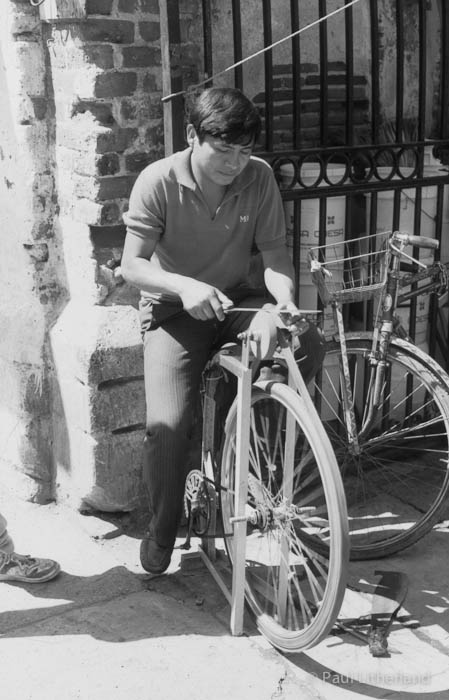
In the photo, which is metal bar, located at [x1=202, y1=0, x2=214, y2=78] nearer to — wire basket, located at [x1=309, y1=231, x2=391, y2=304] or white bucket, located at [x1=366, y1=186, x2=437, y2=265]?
wire basket, located at [x1=309, y1=231, x2=391, y2=304]

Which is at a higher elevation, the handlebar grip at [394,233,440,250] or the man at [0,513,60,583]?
the handlebar grip at [394,233,440,250]

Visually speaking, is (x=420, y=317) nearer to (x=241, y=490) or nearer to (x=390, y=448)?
(x=390, y=448)

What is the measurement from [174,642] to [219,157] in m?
1.69

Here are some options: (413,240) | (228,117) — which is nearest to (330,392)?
(413,240)

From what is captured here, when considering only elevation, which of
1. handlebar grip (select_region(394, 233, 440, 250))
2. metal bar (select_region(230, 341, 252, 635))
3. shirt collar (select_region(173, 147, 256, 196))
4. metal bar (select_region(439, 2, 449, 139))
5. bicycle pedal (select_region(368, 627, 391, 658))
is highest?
metal bar (select_region(439, 2, 449, 139))

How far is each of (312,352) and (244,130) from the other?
862mm

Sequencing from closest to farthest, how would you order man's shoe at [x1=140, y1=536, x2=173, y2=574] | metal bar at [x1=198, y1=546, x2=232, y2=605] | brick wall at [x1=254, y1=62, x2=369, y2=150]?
metal bar at [x1=198, y1=546, x2=232, y2=605] < man's shoe at [x1=140, y1=536, x2=173, y2=574] < brick wall at [x1=254, y1=62, x2=369, y2=150]

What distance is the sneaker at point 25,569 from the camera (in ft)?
12.2

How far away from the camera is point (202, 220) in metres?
3.47

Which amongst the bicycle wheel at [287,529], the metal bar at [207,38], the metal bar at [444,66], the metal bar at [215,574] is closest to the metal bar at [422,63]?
the metal bar at [444,66]

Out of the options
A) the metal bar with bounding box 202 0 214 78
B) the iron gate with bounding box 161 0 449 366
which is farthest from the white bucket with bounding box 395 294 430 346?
the metal bar with bounding box 202 0 214 78

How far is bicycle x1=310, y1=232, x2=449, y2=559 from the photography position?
3.71 meters

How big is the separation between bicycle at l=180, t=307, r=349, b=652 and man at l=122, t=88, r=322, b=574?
0.13 metres

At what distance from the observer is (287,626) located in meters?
3.36
